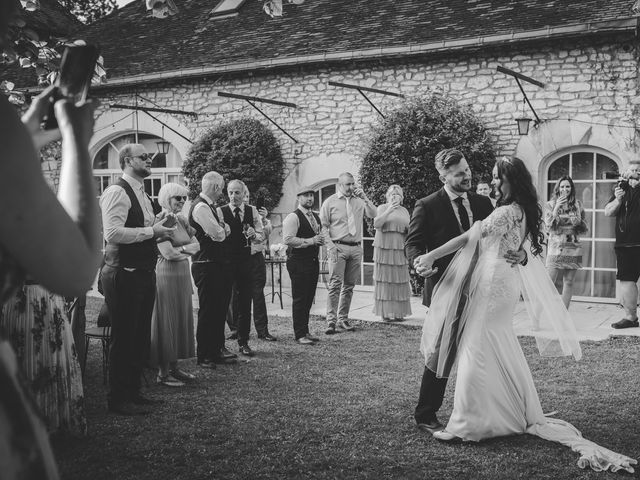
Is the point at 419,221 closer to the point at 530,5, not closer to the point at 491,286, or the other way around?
the point at 491,286

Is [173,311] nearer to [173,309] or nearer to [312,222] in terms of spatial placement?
[173,309]

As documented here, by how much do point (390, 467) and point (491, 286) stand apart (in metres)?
1.31

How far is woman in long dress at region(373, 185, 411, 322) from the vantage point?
9773 mm

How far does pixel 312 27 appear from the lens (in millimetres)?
14742

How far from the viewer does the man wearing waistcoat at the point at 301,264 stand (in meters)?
8.38

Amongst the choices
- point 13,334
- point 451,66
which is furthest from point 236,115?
point 13,334

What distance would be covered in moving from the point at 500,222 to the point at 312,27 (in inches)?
439

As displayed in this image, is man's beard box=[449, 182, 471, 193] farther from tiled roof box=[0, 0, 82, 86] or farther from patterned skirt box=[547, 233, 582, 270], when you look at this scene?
tiled roof box=[0, 0, 82, 86]

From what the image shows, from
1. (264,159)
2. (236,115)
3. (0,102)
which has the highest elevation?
(236,115)

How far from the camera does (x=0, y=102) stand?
4.04ft

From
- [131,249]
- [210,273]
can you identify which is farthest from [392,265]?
[131,249]

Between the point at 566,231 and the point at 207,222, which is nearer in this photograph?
the point at 207,222

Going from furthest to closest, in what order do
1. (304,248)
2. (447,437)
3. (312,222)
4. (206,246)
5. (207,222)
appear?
1. (312,222)
2. (304,248)
3. (206,246)
4. (207,222)
5. (447,437)

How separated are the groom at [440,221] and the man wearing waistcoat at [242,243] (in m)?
2.93
